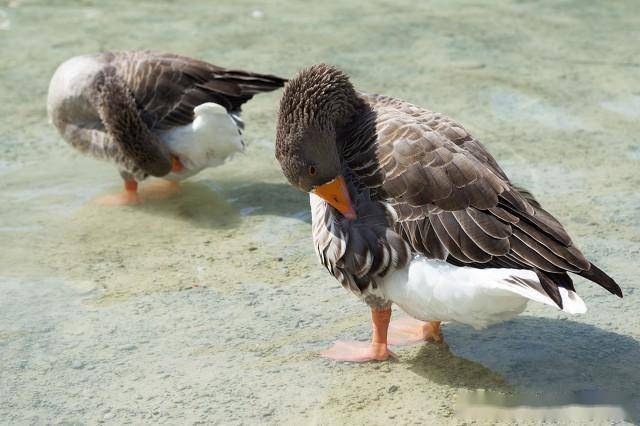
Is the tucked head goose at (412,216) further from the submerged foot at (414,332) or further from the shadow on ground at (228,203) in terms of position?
the shadow on ground at (228,203)

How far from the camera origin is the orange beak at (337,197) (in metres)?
4.22

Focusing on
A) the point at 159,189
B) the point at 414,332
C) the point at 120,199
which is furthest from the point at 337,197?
the point at 159,189

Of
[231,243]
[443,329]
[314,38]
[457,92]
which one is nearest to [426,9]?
[314,38]

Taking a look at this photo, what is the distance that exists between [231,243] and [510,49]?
166 inches

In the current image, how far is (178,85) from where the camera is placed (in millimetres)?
6426

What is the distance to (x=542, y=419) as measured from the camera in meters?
4.02

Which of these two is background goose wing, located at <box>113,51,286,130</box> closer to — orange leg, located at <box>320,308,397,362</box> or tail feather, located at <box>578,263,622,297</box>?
orange leg, located at <box>320,308,397,362</box>

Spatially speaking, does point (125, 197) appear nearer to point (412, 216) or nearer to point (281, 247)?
point (281, 247)

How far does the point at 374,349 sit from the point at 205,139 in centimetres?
234

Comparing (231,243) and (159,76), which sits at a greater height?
(159,76)

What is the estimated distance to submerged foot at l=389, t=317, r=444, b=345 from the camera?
468 cm

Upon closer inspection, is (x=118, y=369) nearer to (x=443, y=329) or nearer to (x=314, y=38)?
(x=443, y=329)

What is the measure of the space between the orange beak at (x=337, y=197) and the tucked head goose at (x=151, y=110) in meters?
2.15

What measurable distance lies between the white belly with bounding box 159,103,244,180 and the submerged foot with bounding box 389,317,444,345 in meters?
2.02
